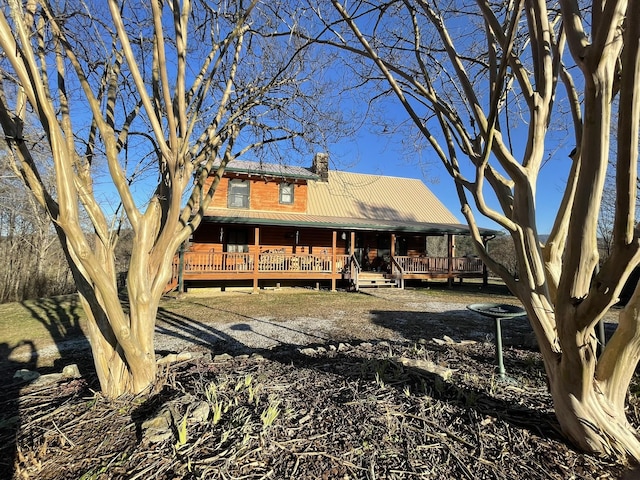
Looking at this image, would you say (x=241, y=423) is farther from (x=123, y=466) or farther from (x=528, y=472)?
(x=528, y=472)

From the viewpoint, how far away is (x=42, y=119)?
233cm

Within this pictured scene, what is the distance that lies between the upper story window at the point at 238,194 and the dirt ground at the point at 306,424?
1146 cm

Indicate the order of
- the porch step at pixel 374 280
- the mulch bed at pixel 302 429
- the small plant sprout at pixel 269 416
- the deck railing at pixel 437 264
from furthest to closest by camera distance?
1. the deck railing at pixel 437 264
2. the porch step at pixel 374 280
3. the small plant sprout at pixel 269 416
4. the mulch bed at pixel 302 429

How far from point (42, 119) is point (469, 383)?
3974 millimetres

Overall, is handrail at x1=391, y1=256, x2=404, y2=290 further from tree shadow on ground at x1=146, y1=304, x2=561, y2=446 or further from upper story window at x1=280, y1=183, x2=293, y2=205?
tree shadow on ground at x1=146, y1=304, x2=561, y2=446

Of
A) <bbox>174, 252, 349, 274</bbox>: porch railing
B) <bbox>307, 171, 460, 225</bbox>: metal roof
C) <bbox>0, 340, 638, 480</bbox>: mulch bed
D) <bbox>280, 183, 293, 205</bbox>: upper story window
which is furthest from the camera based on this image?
<bbox>307, 171, 460, 225</bbox>: metal roof

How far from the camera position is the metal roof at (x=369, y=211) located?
1377 centimetres

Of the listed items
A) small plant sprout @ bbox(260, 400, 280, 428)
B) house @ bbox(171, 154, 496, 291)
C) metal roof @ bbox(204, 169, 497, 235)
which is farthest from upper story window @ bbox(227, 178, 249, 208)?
small plant sprout @ bbox(260, 400, 280, 428)

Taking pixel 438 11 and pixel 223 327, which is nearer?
pixel 438 11

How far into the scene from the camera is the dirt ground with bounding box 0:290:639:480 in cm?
172

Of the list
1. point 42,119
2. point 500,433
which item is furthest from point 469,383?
point 42,119

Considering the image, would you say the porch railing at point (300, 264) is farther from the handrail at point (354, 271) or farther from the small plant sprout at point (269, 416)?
the small plant sprout at point (269, 416)

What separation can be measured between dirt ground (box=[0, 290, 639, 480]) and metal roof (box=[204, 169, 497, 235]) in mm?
9903

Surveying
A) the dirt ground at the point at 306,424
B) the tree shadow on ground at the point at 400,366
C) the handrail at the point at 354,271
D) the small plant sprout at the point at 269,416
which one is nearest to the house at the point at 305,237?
the handrail at the point at 354,271
